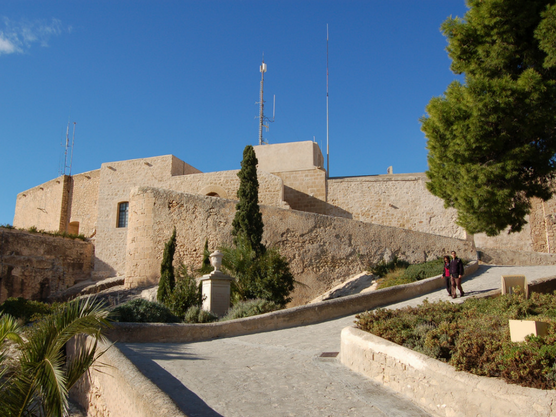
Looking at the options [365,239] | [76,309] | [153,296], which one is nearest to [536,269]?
[365,239]

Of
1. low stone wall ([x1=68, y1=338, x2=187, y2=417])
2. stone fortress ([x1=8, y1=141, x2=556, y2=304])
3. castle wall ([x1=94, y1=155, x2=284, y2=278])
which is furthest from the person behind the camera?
castle wall ([x1=94, y1=155, x2=284, y2=278])

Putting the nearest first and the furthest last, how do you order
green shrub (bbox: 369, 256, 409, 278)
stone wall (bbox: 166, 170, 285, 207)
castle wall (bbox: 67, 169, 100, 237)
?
green shrub (bbox: 369, 256, 409, 278) < stone wall (bbox: 166, 170, 285, 207) < castle wall (bbox: 67, 169, 100, 237)

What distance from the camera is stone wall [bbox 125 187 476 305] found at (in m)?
16.9

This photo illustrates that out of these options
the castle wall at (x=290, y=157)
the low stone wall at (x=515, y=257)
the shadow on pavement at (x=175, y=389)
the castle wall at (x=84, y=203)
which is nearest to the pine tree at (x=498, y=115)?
the shadow on pavement at (x=175, y=389)

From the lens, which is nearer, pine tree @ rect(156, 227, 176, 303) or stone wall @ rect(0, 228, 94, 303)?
pine tree @ rect(156, 227, 176, 303)

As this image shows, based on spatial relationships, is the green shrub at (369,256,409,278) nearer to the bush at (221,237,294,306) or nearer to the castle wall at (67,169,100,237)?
the bush at (221,237,294,306)

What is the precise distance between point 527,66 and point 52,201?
27.3m

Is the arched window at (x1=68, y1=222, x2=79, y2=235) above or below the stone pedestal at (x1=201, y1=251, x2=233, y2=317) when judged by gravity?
above

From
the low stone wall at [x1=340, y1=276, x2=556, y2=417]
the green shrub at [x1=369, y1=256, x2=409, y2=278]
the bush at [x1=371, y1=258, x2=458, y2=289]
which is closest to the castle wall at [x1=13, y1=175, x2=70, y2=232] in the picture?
the green shrub at [x1=369, y1=256, x2=409, y2=278]

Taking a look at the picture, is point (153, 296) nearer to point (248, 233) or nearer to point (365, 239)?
point (248, 233)

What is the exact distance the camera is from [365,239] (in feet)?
56.8

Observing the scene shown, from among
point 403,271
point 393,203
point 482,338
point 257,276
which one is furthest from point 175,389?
point 393,203

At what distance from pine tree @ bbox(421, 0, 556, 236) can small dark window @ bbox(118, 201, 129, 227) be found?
19.0m

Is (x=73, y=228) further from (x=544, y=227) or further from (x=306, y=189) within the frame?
(x=544, y=227)
